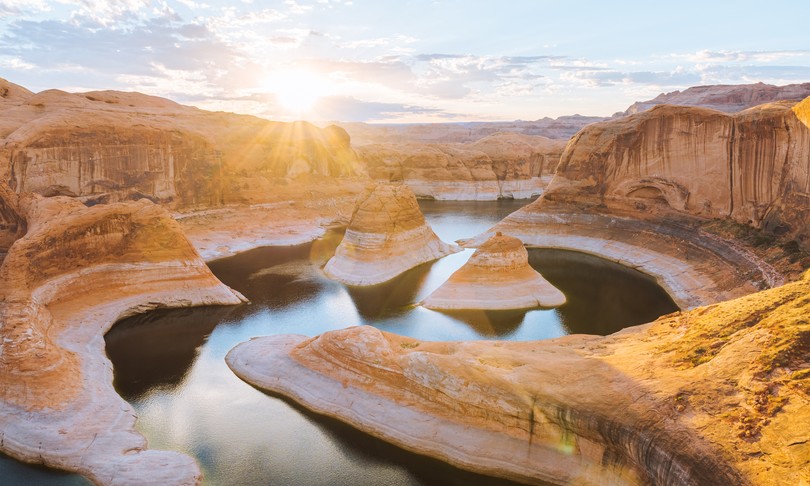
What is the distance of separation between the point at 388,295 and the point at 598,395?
653 inches

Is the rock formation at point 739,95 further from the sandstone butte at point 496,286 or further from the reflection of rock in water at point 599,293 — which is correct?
the sandstone butte at point 496,286

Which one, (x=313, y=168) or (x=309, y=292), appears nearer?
(x=309, y=292)

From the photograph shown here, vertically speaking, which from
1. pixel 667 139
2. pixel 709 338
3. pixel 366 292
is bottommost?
pixel 366 292

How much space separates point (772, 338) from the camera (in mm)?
10109

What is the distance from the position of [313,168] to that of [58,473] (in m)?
44.6

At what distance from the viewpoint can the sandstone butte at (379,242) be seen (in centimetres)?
3003

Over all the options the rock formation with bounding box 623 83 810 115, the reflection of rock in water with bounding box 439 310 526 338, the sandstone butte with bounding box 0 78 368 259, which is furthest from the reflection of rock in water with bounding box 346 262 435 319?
the rock formation with bounding box 623 83 810 115

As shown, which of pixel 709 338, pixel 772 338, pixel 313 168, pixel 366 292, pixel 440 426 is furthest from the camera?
pixel 313 168

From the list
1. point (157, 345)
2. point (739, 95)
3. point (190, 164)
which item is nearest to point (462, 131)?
point (739, 95)

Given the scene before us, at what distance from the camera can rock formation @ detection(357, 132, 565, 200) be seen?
6919 centimetres

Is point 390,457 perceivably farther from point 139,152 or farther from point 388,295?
point 139,152

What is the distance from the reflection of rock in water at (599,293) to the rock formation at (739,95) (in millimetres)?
50666

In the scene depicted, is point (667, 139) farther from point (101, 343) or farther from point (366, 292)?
point (101, 343)

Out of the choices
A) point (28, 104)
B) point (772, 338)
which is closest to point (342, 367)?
point (772, 338)
